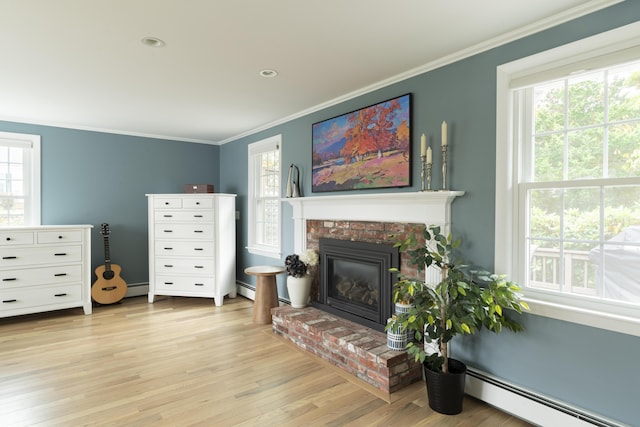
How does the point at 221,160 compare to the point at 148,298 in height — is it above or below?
above

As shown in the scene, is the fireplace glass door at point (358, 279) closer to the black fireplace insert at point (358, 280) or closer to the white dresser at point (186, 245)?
the black fireplace insert at point (358, 280)

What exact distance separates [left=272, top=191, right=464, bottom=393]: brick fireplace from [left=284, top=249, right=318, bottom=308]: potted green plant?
0.11m

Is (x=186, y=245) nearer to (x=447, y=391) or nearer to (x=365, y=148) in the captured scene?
(x=365, y=148)

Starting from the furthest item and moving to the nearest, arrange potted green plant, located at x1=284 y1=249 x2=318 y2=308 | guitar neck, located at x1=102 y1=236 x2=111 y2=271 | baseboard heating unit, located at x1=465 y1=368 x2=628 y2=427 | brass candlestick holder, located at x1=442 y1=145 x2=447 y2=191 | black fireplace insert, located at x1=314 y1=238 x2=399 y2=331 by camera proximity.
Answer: guitar neck, located at x1=102 y1=236 x2=111 y2=271 → potted green plant, located at x1=284 y1=249 x2=318 y2=308 → black fireplace insert, located at x1=314 y1=238 x2=399 y2=331 → brass candlestick holder, located at x1=442 y1=145 x2=447 y2=191 → baseboard heating unit, located at x1=465 y1=368 x2=628 y2=427

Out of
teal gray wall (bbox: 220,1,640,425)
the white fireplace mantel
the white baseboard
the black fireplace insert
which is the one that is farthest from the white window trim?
→ the white baseboard

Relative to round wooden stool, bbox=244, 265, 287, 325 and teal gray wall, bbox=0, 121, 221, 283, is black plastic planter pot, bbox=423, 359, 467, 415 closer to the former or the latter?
round wooden stool, bbox=244, 265, 287, 325

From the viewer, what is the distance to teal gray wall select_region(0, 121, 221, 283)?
15.1 feet

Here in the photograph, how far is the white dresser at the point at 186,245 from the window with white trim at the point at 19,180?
1324 millimetres

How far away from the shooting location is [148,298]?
500cm

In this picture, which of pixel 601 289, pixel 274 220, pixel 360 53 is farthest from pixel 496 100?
pixel 274 220

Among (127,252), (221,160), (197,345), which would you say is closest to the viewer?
(197,345)

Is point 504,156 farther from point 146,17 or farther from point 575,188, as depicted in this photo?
point 146,17

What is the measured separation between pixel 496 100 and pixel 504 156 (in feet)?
1.20

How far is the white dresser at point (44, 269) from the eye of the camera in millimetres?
3908
